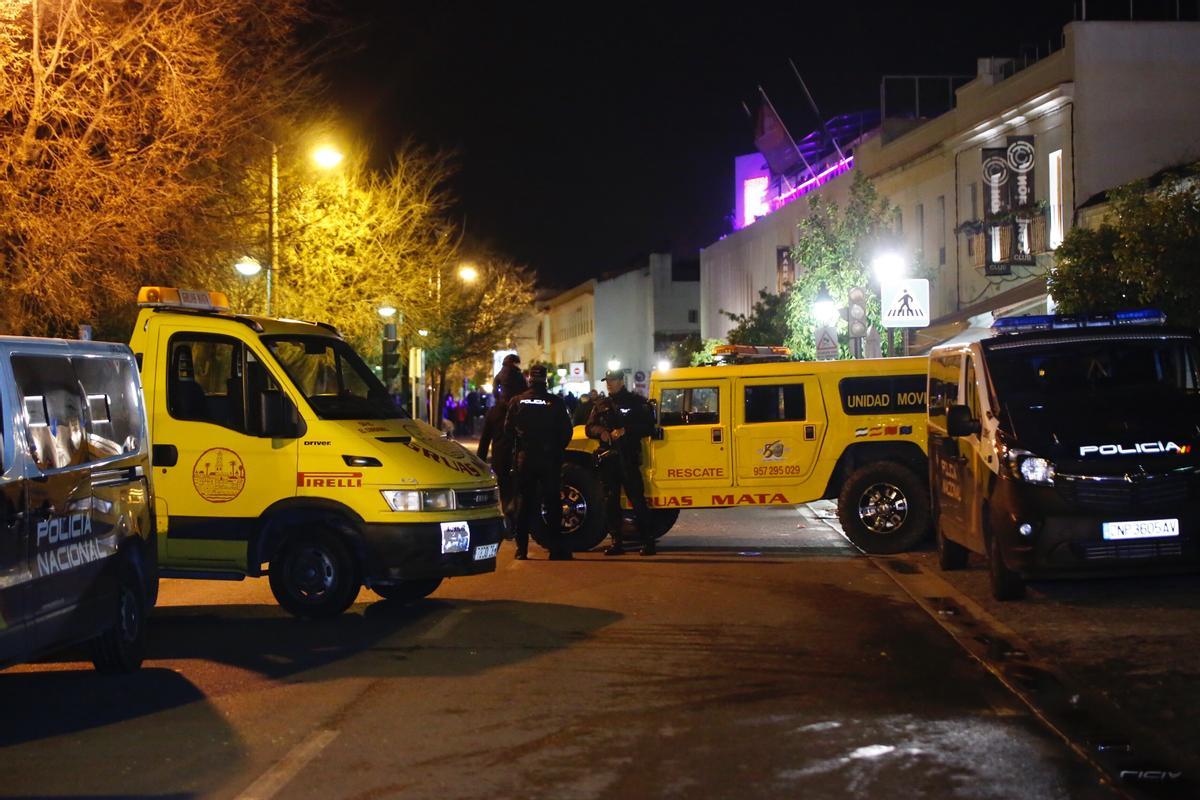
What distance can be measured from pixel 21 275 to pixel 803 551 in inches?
409

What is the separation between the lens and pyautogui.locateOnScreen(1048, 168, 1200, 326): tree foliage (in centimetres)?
1628

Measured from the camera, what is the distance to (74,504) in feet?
26.9

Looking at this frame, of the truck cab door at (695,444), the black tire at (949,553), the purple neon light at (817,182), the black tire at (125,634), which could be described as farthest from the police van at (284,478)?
the purple neon light at (817,182)

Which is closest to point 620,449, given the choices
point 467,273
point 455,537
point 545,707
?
point 455,537

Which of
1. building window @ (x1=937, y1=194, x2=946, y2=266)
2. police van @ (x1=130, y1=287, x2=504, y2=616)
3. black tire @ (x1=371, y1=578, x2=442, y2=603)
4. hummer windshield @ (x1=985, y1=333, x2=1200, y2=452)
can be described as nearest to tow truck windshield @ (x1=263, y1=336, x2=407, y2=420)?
police van @ (x1=130, y1=287, x2=504, y2=616)

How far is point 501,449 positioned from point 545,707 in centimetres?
847

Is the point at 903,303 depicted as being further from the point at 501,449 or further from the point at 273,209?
the point at 273,209

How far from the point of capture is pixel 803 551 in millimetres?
16203

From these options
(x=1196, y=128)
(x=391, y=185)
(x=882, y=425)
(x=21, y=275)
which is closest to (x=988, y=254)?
(x=1196, y=128)

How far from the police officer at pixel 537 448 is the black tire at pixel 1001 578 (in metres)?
4.77

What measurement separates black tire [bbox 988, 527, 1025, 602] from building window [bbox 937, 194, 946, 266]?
26.4 m

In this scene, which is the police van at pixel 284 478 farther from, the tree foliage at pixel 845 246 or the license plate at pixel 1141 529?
the tree foliage at pixel 845 246

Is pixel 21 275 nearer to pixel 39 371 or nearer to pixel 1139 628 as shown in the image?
pixel 39 371

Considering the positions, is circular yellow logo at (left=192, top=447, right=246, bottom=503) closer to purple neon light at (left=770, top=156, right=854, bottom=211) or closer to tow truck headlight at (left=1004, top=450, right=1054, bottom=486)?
tow truck headlight at (left=1004, top=450, right=1054, bottom=486)
